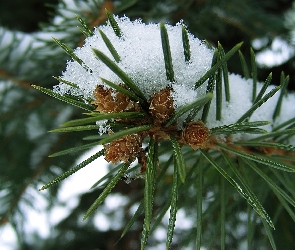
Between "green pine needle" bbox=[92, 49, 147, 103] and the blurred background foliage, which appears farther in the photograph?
the blurred background foliage

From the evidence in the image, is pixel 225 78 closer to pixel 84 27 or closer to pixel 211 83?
pixel 211 83

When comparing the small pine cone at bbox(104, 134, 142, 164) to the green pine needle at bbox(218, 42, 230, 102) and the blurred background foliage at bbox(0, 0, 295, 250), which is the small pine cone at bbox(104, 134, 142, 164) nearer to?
the green pine needle at bbox(218, 42, 230, 102)

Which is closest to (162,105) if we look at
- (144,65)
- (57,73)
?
(144,65)

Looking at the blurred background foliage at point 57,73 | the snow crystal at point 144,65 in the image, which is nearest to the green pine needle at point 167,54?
the snow crystal at point 144,65

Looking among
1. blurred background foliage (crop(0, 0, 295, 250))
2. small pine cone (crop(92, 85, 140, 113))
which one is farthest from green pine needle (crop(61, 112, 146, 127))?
blurred background foliage (crop(0, 0, 295, 250))

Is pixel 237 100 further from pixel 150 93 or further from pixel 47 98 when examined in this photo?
pixel 47 98
